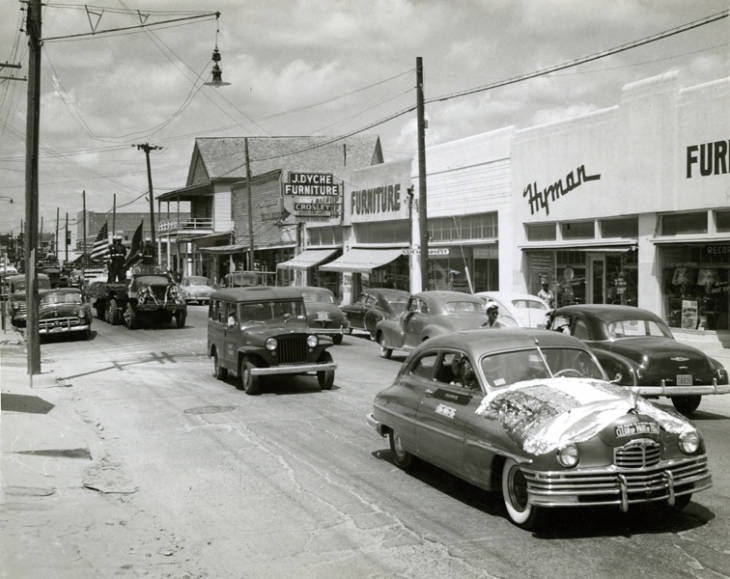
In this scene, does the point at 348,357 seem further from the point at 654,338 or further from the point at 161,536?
the point at 161,536

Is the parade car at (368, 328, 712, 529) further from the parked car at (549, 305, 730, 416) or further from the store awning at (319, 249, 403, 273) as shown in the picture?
the store awning at (319, 249, 403, 273)

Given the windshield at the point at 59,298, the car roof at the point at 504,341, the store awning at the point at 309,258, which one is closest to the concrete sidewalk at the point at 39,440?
the car roof at the point at 504,341

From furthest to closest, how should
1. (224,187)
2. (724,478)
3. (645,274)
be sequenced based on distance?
1. (224,187)
2. (645,274)
3. (724,478)

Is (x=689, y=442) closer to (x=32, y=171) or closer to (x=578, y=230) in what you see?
(x=32, y=171)

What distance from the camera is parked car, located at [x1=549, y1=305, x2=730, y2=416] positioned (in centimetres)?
1159

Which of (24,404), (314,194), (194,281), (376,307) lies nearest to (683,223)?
(376,307)

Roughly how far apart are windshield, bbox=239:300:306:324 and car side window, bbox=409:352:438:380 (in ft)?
22.8

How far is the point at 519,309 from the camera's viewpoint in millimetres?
21125

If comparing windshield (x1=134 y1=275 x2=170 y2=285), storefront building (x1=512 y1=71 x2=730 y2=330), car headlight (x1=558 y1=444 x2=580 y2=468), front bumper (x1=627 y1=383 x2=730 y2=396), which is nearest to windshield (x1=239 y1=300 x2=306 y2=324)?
front bumper (x1=627 y1=383 x2=730 y2=396)

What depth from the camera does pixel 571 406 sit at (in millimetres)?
6711

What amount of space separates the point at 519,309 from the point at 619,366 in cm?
927

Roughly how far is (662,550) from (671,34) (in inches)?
497

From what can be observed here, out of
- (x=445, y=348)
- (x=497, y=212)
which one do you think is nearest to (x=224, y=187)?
(x=497, y=212)

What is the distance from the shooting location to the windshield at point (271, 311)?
15438 millimetres
